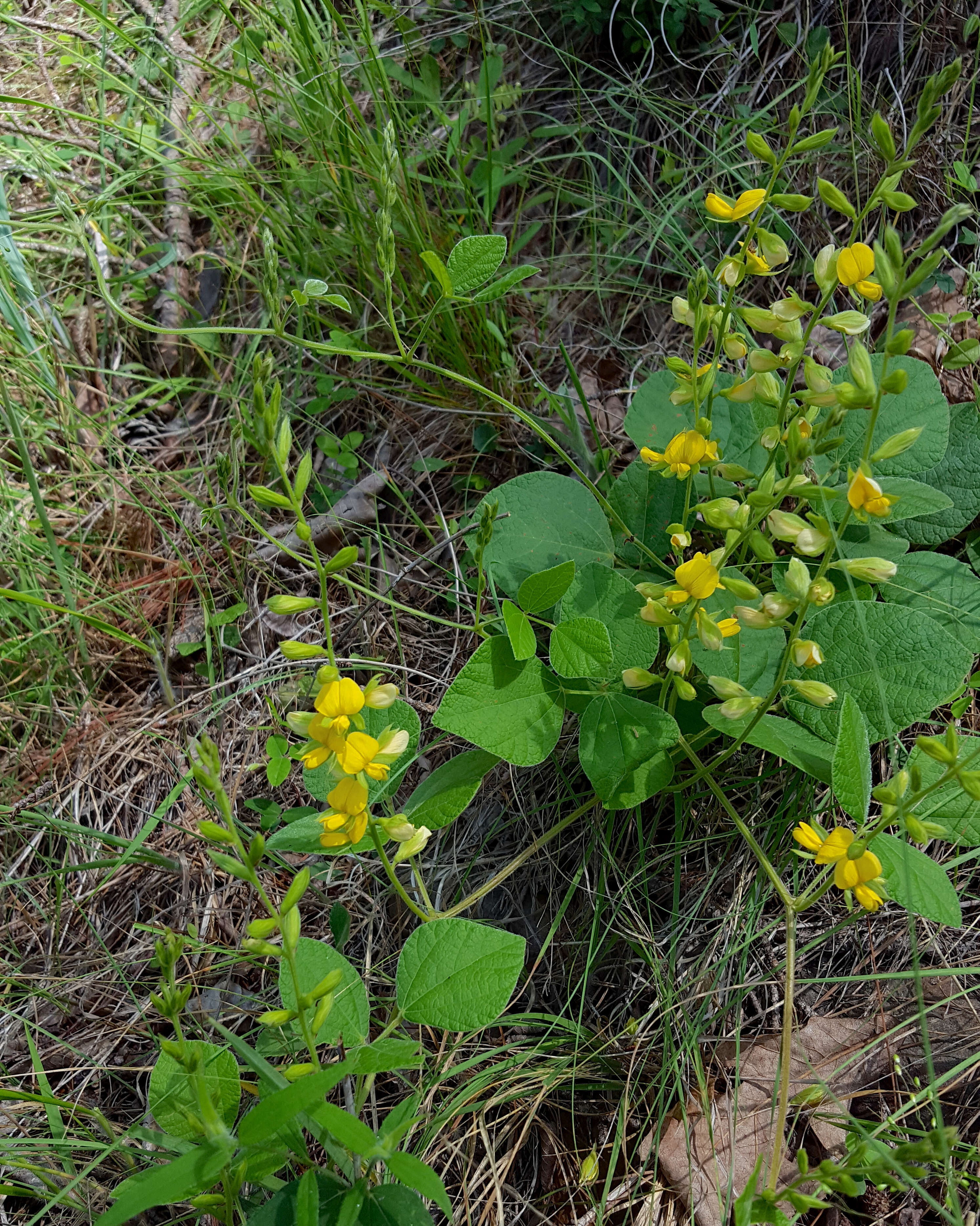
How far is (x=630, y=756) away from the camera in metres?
1.51

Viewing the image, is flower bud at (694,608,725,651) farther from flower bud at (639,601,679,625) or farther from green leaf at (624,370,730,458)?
green leaf at (624,370,730,458)

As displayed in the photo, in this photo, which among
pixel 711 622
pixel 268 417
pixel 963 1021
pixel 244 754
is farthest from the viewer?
pixel 244 754

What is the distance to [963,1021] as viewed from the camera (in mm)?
1563

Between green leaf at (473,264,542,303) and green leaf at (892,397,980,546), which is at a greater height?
green leaf at (473,264,542,303)

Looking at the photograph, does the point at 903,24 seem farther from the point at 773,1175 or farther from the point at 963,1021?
the point at 773,1175

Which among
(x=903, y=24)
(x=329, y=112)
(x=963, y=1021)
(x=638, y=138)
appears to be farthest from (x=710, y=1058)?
(x=903, y=24)

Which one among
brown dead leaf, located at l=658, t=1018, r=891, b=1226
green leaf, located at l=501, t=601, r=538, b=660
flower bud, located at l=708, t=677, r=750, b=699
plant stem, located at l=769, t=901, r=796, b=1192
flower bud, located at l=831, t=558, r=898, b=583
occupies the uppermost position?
flower bud, located at l=831, t=558, r=898, b=583

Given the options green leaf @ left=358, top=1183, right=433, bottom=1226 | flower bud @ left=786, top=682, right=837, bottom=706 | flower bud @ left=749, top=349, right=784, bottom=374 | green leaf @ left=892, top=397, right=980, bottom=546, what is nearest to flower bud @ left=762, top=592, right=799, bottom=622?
flower bud @ left=786, top=682, right=837, bottom=706

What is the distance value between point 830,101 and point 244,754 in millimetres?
2432

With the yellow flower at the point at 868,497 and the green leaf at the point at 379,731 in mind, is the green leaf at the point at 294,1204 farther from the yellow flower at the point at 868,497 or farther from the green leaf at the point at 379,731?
the yellow flower at the point at 868,497

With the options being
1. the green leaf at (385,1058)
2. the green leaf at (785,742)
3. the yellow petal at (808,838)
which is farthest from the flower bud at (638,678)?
the green leaf at (385,1058)

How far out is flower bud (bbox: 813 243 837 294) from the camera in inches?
A: 53.9

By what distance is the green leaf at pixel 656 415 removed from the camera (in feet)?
6.24

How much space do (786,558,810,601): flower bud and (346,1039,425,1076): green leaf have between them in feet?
2.85
